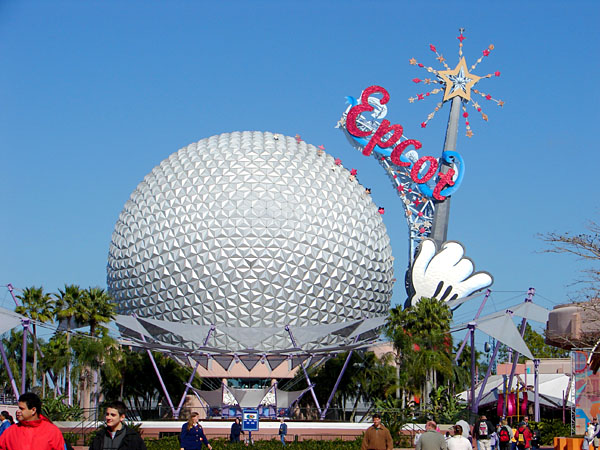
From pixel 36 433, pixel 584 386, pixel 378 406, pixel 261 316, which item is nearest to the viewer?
pixel 36 433

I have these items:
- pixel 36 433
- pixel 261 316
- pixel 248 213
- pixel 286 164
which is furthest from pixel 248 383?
pixel 36 433

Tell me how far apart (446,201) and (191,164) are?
1593 centimetres

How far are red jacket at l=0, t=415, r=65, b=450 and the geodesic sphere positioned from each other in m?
42.2

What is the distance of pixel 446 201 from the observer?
56406mm

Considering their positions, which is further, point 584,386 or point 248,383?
point 248,383

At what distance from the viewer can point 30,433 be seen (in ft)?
31.0

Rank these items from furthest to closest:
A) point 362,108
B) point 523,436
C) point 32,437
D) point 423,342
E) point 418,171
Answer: point 362,108 → point 418,171 → point 423,342 → point 523,436 → point 32,437

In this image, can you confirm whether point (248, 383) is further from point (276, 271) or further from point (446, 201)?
point (446, 201)

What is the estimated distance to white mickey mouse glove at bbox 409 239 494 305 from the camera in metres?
54.2

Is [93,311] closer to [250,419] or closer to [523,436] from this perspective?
[250,419]

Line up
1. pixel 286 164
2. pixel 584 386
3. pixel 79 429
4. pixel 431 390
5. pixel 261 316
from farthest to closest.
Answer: pixel 286 164 < pixel 261 316 < pixel 431 390 < pixel 79 429 < pixel 584 386

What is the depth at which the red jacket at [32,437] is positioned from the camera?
30.9 feet

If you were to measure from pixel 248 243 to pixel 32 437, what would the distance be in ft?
141

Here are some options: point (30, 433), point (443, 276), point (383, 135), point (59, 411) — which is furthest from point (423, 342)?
point (30, 433)
